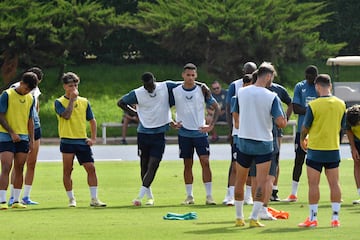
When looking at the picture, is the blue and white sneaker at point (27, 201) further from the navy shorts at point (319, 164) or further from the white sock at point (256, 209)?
the navy shorts at point (319, 164)

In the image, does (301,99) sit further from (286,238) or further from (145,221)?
(286,238)

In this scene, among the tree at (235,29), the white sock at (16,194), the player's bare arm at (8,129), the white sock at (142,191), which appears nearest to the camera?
the player's bare arm at (8,129)

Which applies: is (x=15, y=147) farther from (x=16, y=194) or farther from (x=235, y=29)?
(x=235, y=29)

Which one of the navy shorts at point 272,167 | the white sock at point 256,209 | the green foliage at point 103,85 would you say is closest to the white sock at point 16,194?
the navy shorts at point 272,167

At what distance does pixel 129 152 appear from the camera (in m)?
32.2

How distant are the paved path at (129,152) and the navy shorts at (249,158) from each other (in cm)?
1486

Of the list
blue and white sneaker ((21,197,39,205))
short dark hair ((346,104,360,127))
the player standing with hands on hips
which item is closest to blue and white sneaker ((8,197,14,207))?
blue and white sneaker ((21,197,39,205))

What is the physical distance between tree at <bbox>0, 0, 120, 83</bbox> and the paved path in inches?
242

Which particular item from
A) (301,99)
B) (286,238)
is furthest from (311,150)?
(301,99)

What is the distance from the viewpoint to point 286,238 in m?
13.0

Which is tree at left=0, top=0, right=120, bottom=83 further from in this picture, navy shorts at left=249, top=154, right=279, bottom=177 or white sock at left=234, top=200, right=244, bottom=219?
white sock at left=234, top=200, right=244, bottom=219

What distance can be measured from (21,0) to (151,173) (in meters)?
23.0

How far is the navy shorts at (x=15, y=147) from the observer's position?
17266 millimetres

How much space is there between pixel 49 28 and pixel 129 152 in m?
9.71
